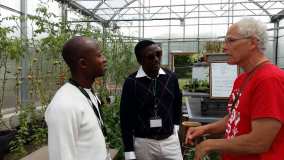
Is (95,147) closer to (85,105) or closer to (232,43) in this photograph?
(85,105)

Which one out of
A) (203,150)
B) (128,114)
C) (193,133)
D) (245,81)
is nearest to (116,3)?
(128,114)

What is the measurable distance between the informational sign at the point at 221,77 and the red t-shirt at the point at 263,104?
1227 mm

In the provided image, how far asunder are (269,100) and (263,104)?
0.03 metres

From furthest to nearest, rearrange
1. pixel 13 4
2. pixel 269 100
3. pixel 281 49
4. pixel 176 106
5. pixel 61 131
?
pixel 281 49 → pixel 13 4 → pixel 176 106 → pixel 269 100 → pixel 61 131

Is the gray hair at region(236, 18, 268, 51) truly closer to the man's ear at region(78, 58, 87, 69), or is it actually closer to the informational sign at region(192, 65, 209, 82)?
the man's ear at region(78, 58, 87, 69)

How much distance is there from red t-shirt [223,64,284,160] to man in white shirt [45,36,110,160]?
1.92 feet

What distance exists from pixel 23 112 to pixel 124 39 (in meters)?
2.39

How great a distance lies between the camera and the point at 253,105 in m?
1.34

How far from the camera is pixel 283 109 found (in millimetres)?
1290

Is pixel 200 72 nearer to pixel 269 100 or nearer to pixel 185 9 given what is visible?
pixel 269 100

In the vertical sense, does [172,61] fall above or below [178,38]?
below

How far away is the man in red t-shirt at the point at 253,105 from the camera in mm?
1278

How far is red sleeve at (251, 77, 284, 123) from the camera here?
4.17ft

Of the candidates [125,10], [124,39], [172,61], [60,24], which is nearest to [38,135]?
[60,24]
